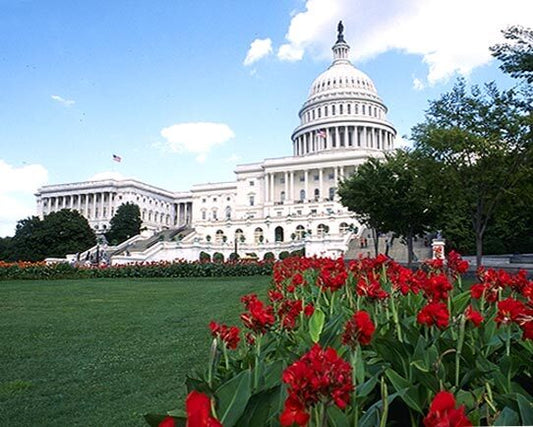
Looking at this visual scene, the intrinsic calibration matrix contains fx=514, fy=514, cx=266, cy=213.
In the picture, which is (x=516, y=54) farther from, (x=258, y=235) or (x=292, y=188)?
(x=292, y=188)

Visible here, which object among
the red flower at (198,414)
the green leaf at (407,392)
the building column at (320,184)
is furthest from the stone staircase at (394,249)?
the red flower at (198,414)

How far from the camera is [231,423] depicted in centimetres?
179

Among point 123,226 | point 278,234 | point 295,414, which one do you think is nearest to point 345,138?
point 278,234

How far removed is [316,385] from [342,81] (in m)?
108

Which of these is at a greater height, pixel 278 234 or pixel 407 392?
pixel 278 234

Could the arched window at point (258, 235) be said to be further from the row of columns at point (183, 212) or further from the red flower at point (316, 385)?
the red flower at point (316, 385)

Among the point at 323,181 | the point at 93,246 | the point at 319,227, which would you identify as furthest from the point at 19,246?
the point at 323,181

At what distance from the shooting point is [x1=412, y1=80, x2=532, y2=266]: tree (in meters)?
19.0

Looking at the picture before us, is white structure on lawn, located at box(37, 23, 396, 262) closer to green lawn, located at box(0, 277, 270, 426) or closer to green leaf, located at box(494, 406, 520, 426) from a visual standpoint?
green lawn, located at box(0, 277, 270, 426)

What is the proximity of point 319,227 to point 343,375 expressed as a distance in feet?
244

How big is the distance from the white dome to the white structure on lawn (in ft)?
0.67

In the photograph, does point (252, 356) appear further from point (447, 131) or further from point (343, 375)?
point (447, 131)

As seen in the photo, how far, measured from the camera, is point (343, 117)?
98.2 m

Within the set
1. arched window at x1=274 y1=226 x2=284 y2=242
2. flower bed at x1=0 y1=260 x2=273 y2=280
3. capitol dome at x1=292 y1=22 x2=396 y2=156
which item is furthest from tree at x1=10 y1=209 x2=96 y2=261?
capitol dome at x1=292 y1=22 x2=396 y2=156
